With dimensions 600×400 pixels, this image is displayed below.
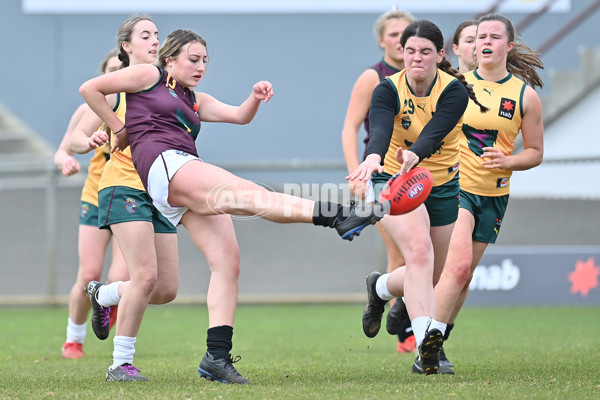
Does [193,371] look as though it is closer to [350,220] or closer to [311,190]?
[350,220]

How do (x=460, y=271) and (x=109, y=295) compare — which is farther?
(x=109, y=295)

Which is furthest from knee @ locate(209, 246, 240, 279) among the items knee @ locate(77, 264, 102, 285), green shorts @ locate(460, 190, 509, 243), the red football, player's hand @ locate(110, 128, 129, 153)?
knee @ locate(77, 264, 102, 285)

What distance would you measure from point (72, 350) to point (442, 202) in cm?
299

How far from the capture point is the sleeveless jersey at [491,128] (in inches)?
219

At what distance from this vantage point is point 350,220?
13.7ft

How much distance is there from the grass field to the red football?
860 millimetres

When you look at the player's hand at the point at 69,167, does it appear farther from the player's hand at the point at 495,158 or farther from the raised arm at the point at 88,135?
the player's hand at the point at 495,158

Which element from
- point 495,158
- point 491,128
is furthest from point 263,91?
point 491,128

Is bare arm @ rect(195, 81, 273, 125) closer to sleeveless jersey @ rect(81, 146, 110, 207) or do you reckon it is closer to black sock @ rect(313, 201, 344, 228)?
black sock @ rect(313, 201, 344, 228)

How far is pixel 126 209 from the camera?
16.8 feet

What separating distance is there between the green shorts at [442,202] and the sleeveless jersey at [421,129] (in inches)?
1.6

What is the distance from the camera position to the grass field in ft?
14.2

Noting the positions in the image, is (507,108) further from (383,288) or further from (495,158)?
(383,288)

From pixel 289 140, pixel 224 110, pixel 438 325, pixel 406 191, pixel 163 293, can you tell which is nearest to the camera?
pixel 406 191
